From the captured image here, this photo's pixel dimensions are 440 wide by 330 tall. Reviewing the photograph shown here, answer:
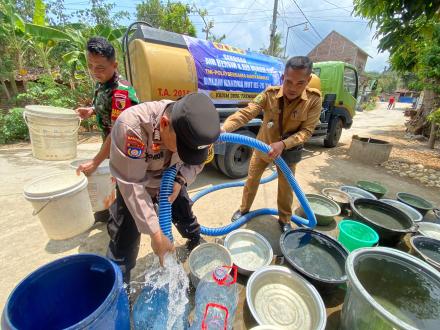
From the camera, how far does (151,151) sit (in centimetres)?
135

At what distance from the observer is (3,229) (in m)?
2.72

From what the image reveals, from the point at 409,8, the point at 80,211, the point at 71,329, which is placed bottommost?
the point at 80,211

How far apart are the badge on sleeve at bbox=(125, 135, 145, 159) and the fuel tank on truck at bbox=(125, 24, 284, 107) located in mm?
2272

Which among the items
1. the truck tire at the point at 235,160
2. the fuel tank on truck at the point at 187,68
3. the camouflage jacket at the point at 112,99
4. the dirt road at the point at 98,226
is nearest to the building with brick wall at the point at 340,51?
the dirt road at the point at 98,226

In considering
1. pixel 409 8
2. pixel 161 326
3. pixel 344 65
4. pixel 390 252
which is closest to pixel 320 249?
pixel 390 252

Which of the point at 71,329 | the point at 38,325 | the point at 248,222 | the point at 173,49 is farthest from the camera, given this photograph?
the point at 173,49

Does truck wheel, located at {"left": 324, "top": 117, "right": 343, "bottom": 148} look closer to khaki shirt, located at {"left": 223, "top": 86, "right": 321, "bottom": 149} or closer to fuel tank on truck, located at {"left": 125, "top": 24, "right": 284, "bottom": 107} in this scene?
fuel tank on truck, located at {"left": 125, "top": 24, "right": 284, "bottom": 107}

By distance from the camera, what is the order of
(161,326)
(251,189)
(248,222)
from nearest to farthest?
(161,326) < (251,189) < (248,222)

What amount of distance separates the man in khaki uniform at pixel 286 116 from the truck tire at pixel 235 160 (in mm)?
1378

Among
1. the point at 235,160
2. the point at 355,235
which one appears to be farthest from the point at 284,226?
the point at 235,160

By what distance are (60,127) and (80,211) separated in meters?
1.13

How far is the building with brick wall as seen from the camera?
3312 cm

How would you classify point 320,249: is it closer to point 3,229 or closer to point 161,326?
point 161,326

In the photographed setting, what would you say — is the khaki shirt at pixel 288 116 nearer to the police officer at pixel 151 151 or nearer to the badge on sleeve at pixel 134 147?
the police officer at pixel 151 151
